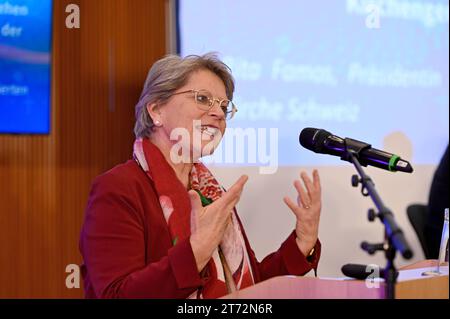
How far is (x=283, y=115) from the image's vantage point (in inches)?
126

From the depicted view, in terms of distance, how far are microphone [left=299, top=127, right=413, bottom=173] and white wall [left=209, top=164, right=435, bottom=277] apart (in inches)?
52.2

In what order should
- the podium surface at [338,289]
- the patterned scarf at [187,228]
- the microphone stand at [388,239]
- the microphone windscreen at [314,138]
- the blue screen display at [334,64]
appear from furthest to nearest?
the blue screen display at [334,64] < the patterned scarf at [187,228] < the microphone windscreen at [314,138] < the podium surface at [338,289] < the microphone stand at [388,239]

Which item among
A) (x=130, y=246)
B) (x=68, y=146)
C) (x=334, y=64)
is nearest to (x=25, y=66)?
(x=68, y=146)

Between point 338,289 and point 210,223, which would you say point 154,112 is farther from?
point 338,289

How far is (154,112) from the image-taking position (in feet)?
6.93

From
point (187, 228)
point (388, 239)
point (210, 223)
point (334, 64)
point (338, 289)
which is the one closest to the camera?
point (388, 239)

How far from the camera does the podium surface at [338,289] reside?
1.42 meters

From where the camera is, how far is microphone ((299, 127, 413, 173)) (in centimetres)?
162

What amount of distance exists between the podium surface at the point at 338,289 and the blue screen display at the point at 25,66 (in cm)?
169

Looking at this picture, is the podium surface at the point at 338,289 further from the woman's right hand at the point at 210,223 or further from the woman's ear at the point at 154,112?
the woman's ear at the point at 154,112

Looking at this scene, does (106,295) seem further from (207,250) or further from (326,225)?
(326,225)

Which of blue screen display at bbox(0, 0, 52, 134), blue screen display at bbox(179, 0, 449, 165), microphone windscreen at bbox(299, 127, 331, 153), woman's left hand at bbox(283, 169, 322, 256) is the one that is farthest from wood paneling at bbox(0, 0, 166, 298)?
microphone windscreen at bbox(299, 127, 331, 153)

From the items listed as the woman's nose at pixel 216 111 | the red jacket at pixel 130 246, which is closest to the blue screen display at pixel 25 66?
the red jacket at pixel 130 246

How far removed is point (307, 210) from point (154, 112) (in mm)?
625
